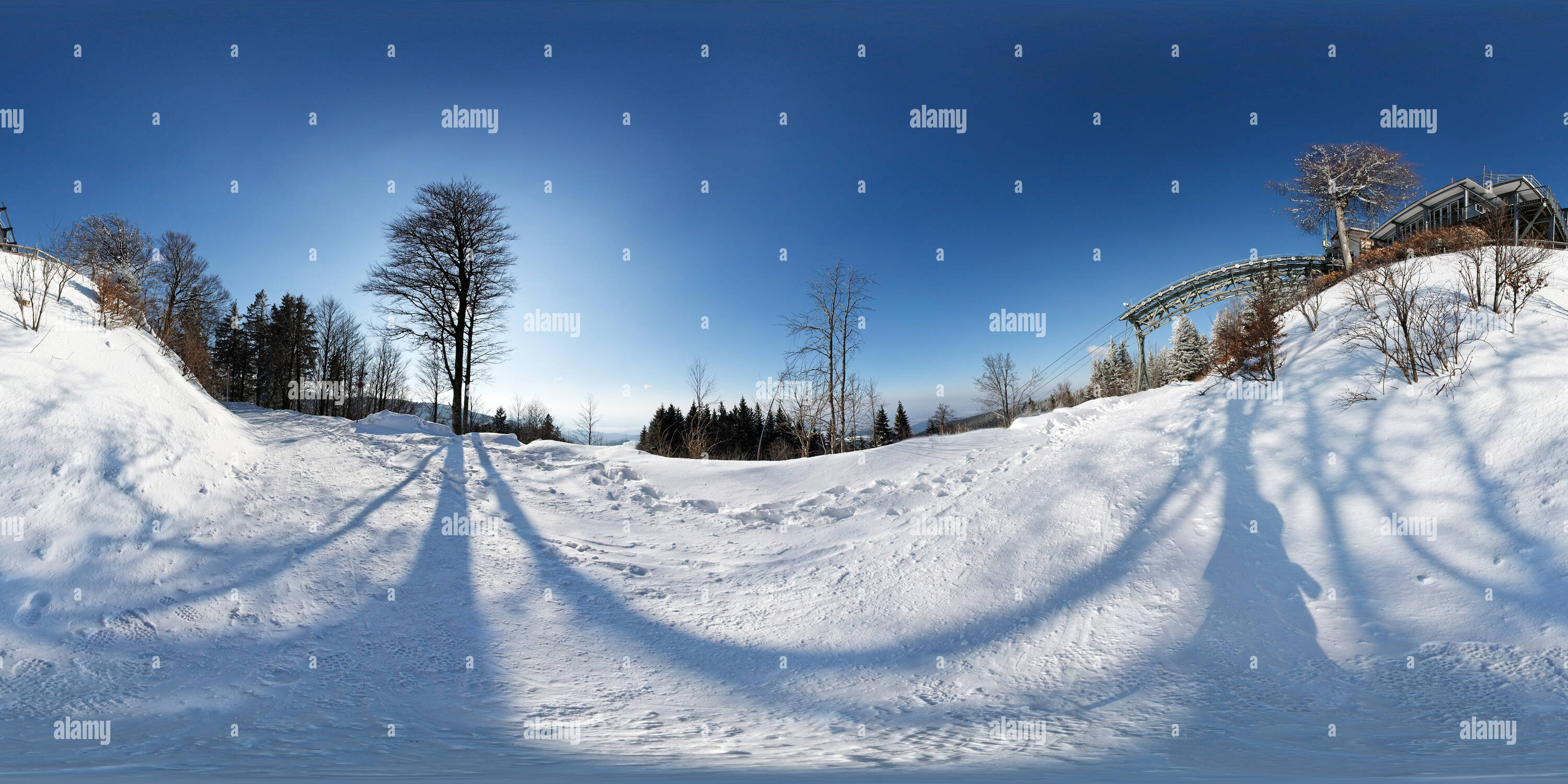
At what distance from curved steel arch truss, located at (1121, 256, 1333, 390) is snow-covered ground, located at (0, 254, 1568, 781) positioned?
13.7m

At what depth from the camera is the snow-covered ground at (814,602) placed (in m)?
3.92

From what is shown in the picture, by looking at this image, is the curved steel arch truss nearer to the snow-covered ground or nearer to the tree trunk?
the tree trunk

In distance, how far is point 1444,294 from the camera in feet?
36.2

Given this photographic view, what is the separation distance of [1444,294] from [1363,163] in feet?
69.4

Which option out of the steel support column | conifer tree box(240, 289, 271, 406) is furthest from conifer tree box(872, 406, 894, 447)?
conifer tree box(240, 289, 271, 406)

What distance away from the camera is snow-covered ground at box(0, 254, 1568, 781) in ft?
12.8

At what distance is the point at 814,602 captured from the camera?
255 inches

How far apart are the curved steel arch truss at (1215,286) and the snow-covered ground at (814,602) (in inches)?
540
